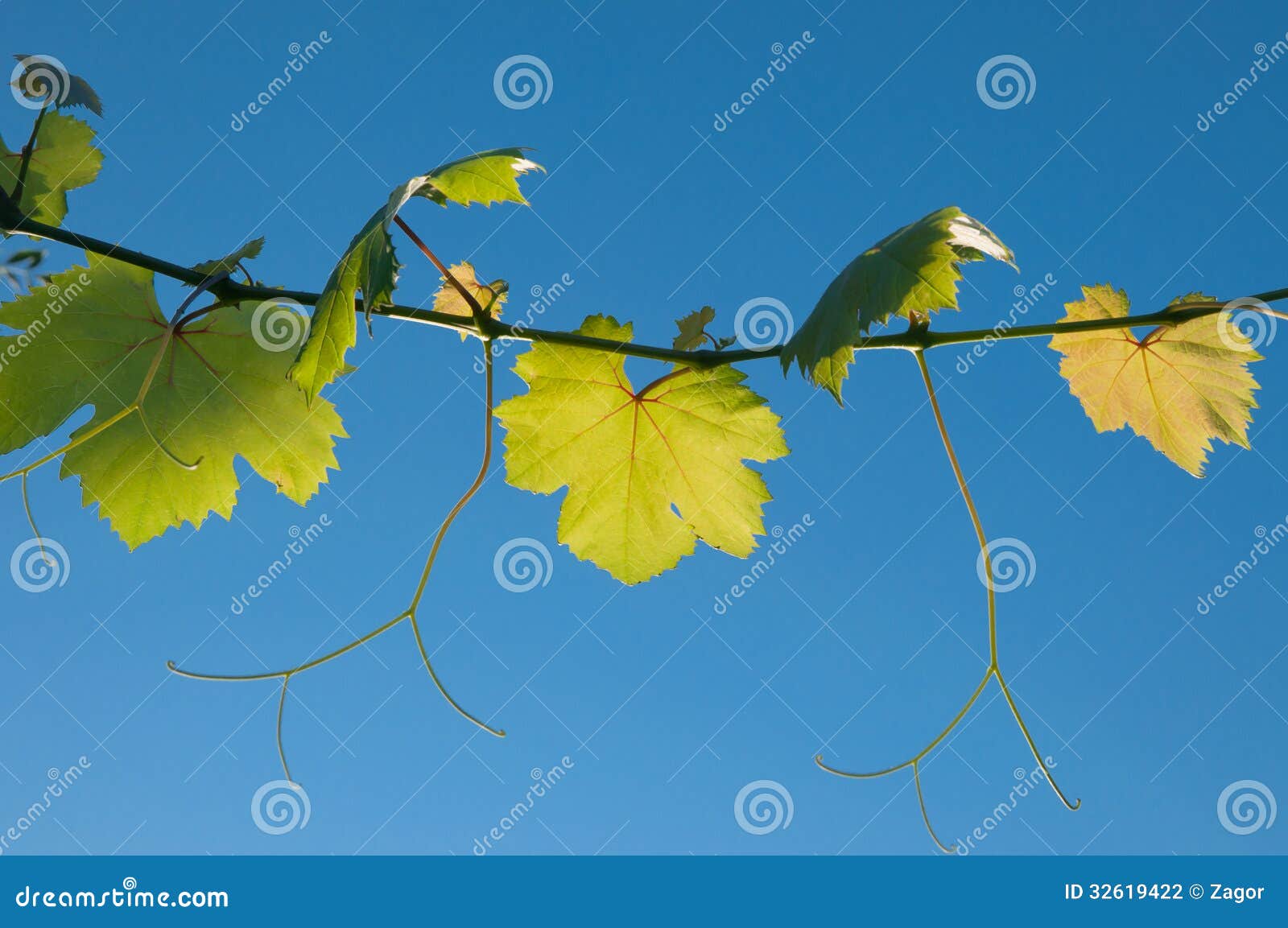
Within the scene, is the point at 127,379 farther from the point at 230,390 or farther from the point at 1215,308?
the point at 1215,308

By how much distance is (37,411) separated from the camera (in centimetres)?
123

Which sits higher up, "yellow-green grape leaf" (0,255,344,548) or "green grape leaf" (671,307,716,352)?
"green grape leaf" (671,307,716,352)

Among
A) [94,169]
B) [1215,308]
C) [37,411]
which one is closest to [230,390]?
[37,411]

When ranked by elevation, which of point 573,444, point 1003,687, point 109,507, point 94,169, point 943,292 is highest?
point 943,292

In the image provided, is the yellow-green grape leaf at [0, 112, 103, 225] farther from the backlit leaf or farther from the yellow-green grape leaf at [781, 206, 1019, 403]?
the yellow-green grape leaf at [781, 206, 1019, 403]

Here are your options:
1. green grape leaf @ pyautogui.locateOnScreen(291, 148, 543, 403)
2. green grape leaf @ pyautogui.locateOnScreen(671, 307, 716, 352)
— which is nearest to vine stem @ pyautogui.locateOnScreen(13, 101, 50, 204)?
green grape leaf @ pyautogui.locateOnScreen(291, 148, 543, 403)

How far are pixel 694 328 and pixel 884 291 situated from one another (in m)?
0.31

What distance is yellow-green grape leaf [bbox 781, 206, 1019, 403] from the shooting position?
2.87ft

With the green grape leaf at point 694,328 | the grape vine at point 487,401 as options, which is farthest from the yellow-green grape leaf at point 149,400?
the green grape leaf at point 694,328

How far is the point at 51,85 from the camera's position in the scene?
1189 millimetres

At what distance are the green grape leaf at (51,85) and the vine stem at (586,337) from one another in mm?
200

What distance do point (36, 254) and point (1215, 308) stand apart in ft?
4.05

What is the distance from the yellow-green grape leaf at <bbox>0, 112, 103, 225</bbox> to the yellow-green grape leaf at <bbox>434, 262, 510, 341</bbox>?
1.54ft

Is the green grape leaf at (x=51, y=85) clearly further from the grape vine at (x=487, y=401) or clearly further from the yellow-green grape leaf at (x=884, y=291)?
the yellow-green grape leaf at (x=884, y=291)
